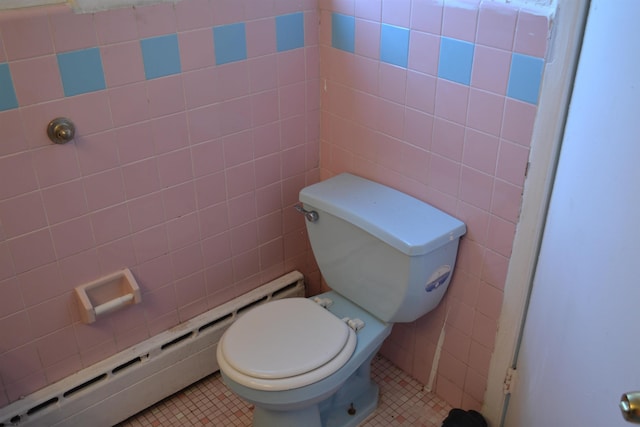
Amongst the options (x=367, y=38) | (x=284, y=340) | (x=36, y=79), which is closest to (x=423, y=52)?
(x=367, y=38)

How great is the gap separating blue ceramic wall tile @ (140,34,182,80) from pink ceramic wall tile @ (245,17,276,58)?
24 cm

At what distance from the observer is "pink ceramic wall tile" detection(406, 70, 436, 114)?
169 centimetres

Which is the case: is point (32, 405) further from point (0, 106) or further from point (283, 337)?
point (0, 106)

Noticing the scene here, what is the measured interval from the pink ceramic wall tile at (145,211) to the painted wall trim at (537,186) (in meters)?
1.02

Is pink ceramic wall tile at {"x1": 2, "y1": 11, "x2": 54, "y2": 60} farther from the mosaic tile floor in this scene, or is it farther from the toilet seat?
the mosaic tile floor

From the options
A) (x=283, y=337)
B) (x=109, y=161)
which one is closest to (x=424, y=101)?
(x=283, y=337)

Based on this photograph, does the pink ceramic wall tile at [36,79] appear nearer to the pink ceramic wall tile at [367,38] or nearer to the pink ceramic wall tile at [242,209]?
the pink ceramic wall tile at [242,209]

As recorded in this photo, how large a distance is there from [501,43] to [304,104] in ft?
2.45

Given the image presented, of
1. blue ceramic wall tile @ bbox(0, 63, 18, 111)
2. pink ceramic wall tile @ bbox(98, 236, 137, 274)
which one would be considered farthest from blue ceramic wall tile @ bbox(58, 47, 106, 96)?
pink ceramic wall tile @ bbox(98, 236, 137, 274)

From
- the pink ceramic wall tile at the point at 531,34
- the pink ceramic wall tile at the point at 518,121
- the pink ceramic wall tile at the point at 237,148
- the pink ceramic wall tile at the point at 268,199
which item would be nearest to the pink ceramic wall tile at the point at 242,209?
the pink ceramic wall tile at the point at 268,199

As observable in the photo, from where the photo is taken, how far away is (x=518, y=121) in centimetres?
150

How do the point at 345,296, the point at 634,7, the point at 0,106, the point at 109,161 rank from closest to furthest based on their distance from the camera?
1. the point at 634,7
2. the point at 0,106
3. the point at 109,161
4. the point at 345,296

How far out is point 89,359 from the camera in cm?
184

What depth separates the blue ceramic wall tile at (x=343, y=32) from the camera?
1852 mm
